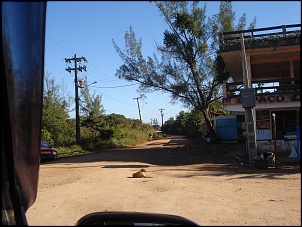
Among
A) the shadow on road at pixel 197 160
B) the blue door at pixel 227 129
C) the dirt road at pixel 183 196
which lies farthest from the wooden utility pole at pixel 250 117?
the blue door at pixel 227 129

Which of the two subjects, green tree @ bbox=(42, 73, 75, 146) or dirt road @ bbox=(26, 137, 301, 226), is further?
green tree @ bbox=(42, 73, 75, 146)

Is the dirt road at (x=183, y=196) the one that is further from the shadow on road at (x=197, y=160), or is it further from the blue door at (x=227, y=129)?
the blue door at (x=227, y=129)

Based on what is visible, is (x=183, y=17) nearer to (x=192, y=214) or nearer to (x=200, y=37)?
(x=200, y=37)

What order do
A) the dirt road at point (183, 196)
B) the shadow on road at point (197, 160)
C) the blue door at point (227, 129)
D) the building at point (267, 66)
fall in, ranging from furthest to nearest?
1. the blue door at point (227, 129)
2. the building at point (267, 66)
3. the shadow on road at point (197, 160)
4. the dirt road at point (183, 196)

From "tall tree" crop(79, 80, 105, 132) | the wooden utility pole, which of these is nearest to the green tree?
"tall tree" crop(79, 80, 105, 132)

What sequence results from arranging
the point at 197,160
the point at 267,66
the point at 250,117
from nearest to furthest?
the point at 250,117 < the point at 197,160 < the point at 267,66

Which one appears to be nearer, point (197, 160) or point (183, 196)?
point (183, 196)

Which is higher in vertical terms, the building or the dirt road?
the building

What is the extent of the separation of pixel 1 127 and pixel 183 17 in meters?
25.0

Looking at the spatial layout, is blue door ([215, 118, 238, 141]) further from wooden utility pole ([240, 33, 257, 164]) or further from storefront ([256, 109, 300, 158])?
wooden utility pole ([240, 33, 257, 164])

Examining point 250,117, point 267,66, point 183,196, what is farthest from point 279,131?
point 183,196

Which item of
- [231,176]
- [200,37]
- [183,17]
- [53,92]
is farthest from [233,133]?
[231,176]

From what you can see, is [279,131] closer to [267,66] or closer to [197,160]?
[267,66]

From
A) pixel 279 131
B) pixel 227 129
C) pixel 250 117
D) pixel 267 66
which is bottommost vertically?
pixel 279 131
